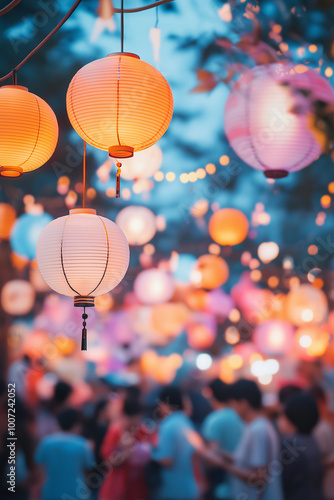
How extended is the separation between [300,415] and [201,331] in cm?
62

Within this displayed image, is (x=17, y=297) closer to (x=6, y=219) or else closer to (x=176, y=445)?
(x=6, y=219)

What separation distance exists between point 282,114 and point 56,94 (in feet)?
4.06

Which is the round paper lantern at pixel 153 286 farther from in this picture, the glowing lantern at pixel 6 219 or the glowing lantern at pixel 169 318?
the glowing lantern at pixel 6 219

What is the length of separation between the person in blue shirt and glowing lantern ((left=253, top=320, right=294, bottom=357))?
1.55 ft

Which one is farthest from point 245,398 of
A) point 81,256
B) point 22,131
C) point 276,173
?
point 22,131

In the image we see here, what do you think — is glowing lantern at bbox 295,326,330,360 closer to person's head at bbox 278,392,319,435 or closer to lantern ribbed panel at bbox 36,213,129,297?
person's head at bbox 278,392,319,435

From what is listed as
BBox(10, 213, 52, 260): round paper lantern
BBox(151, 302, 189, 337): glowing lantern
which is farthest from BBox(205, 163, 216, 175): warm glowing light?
BBox(10, 213, 52, 260): round paper lantern

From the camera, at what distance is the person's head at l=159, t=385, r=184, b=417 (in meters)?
3.04

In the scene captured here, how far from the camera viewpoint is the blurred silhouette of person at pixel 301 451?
9.57 ft

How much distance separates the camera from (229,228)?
3045mm

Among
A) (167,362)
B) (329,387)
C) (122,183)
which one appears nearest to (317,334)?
(329,387)

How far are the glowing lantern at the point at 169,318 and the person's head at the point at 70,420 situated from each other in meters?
0.61

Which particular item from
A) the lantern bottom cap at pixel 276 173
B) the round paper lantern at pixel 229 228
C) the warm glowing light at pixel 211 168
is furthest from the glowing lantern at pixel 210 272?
the lantern bottom cap at pixel 276 173

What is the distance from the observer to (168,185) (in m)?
3.15
